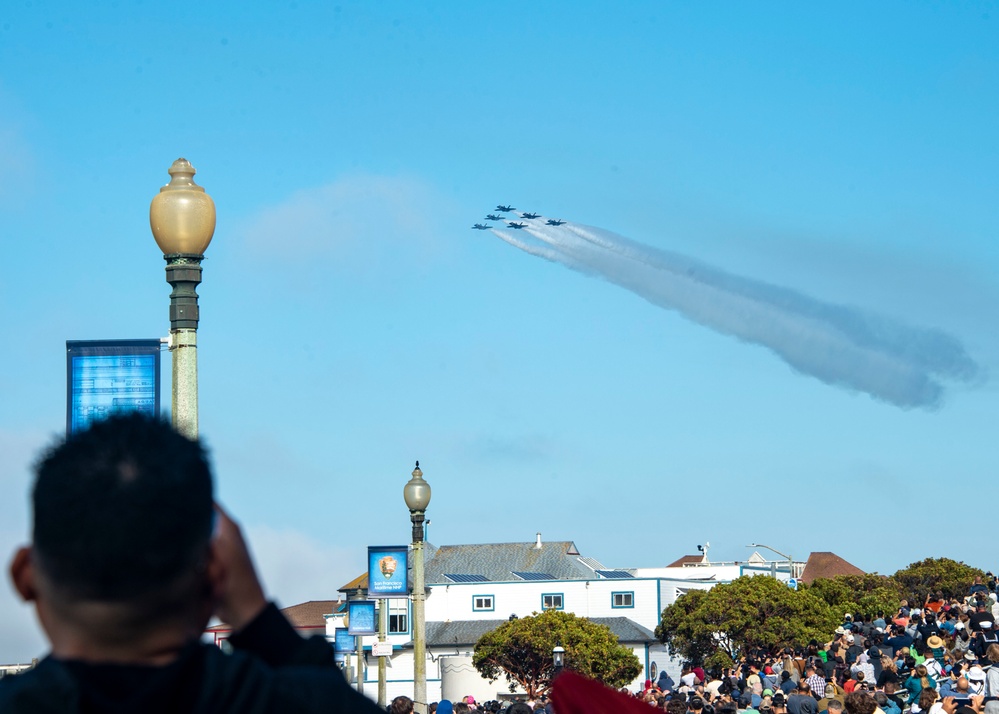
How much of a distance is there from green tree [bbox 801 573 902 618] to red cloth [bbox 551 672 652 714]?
275 ft

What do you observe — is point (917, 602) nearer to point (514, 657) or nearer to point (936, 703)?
point (514, 657)

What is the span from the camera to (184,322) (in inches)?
357

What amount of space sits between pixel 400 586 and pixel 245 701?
2854 centimetres

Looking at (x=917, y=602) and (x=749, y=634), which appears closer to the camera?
(x=749, y=634)

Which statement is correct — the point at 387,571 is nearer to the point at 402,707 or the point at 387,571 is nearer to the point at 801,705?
the point at 801,705

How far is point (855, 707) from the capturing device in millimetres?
11867

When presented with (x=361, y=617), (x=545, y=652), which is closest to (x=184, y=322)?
(x=361, y=617)

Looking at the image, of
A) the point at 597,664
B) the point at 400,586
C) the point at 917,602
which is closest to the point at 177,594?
the point at 400,586

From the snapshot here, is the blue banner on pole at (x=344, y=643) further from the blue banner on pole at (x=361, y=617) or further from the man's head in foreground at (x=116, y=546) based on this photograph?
the man's head in foreground at (x=116, y=546)

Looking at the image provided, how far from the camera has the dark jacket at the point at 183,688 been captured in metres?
1.72

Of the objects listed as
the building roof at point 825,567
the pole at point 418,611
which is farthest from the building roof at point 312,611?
the pole at point 418,611

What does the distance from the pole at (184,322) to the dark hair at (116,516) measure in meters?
7.12

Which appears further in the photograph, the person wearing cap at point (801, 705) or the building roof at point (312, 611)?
the building roof at point (312, 611)

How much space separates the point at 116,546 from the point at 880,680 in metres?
16.4
